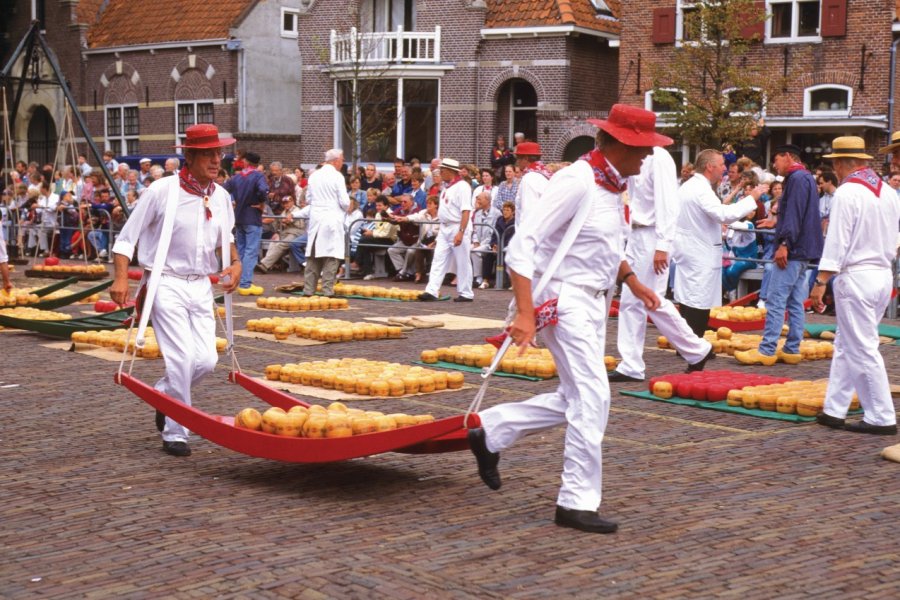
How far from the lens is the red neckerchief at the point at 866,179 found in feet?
30.6

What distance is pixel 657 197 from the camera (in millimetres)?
11219

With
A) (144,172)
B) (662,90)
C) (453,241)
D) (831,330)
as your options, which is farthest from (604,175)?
(144,172)

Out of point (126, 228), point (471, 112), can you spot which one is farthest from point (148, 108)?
point (126, 228)

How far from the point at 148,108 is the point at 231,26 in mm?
4246

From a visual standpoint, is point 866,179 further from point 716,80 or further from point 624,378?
point 716,80

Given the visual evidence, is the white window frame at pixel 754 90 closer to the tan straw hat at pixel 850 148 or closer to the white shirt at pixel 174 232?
the tan straw hat at pixel 850 148

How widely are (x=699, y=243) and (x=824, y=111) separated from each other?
19523mm

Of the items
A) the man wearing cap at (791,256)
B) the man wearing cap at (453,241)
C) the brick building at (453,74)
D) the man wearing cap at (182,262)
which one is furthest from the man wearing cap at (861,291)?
the brick building at (453,74)

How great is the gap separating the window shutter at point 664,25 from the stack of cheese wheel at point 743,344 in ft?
64.9

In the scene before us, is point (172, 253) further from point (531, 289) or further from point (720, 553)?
point (720, 553)

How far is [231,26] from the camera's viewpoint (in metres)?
40.5

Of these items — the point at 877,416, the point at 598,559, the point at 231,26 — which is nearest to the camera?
the point at 598,559

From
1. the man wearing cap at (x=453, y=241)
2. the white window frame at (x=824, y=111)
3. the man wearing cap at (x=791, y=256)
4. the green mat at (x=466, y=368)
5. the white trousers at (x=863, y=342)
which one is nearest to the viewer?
the white trousers at (x=863, y=342)

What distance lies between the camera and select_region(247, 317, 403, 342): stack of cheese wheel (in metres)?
14.5
